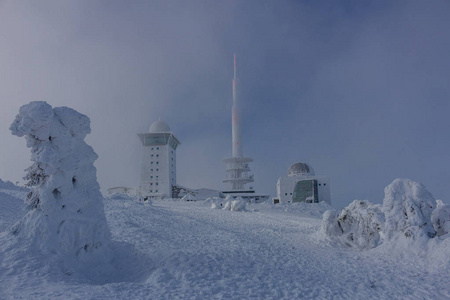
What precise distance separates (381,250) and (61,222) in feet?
35.0

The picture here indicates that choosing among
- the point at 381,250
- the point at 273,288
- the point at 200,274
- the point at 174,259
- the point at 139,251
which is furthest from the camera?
the point at 381,250

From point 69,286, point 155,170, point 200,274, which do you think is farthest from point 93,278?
point 155,170

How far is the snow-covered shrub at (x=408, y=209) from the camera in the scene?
1073 cm

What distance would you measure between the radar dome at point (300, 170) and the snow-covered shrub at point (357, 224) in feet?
150

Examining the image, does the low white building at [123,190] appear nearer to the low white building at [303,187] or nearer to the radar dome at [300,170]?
the low white building at [303,187]

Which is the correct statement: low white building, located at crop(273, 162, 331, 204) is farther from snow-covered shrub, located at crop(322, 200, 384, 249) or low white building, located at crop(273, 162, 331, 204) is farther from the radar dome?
snow-covered shrub, located at crop(322, 200, 384, 249)

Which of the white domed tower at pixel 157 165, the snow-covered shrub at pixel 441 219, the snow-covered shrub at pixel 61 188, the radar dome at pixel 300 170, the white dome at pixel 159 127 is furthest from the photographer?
the white dome at pixel 159 127

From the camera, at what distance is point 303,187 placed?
56.5 meters

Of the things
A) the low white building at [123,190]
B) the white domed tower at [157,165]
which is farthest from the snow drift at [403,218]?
the low white building at [123,190]

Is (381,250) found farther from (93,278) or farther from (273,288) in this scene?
(93,278)

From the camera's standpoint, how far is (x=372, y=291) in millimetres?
8078

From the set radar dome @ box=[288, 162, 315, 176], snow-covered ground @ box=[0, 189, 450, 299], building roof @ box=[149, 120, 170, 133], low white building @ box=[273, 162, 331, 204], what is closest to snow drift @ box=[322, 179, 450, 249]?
snow-covered ground @ box=[0, 189, 450, 299]

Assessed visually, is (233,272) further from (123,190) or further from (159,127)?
(159,127)

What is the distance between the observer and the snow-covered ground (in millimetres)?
7277
